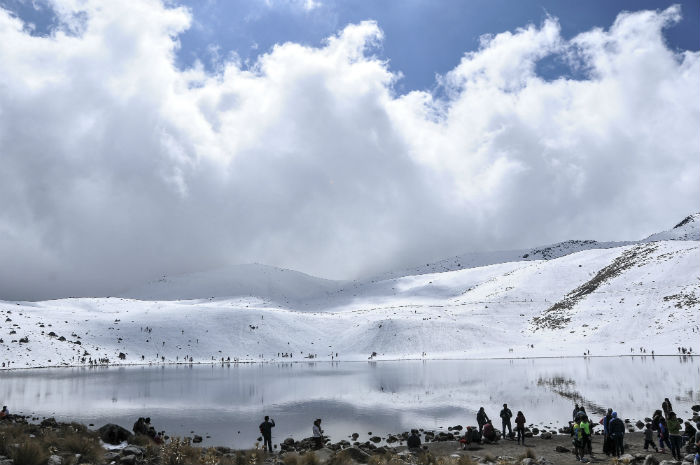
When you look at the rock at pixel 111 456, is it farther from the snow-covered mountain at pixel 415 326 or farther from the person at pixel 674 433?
the snow-covered mountain at pixel 415 326

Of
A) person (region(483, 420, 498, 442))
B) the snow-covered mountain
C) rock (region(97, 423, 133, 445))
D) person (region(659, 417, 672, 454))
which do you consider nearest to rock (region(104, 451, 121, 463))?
rock (region(97, 423, 133, 445))

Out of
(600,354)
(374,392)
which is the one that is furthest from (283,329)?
(374,392)

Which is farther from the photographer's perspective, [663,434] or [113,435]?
[113,435]

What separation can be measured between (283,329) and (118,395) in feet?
230

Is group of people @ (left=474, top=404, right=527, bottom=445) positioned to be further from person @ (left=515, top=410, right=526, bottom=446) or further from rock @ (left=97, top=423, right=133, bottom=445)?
rock @ (left=97, top=423, right=133, bottom=445)

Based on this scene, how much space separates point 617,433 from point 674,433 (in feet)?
6.67

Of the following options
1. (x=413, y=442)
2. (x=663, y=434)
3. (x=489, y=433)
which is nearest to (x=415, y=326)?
(x=489, y=433)

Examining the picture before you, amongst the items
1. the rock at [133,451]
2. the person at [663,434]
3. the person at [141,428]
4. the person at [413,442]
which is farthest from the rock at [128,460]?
the person at [663,434]

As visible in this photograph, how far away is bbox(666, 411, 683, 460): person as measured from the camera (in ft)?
66.6

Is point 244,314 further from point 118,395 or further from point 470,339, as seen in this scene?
point 118,395

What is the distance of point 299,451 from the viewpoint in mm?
23031

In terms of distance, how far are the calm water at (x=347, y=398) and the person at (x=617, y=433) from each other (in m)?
7.94

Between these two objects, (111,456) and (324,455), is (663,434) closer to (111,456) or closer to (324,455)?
(324,455)

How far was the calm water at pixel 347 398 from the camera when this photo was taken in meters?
30.9
